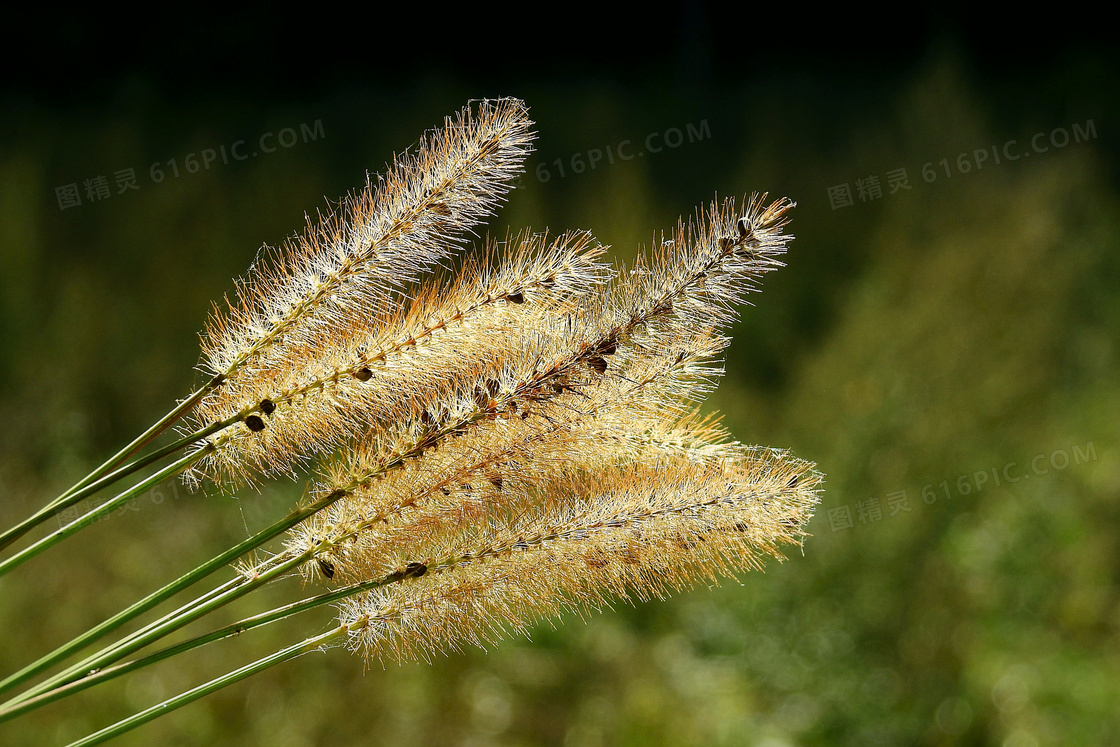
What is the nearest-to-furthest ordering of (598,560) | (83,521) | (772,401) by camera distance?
(83,521) < (598,560) < (772,401)

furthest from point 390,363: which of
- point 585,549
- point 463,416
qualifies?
point 585,549

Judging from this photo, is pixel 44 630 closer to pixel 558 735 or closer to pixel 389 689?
pixel 389 689

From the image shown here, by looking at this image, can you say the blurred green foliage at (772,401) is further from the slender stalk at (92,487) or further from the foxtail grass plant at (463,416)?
the slender stalk at (92,487)

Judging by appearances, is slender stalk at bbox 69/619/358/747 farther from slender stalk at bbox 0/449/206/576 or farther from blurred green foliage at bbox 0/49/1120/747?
blurred green foliage at bbox 0/49/1120/747

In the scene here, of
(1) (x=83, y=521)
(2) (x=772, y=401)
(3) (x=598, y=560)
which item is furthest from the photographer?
(2) (x=772, y=401)

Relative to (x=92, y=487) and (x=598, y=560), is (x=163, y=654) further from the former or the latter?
(x=598, y=560)

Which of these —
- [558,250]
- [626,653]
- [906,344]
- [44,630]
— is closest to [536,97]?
[906,344]

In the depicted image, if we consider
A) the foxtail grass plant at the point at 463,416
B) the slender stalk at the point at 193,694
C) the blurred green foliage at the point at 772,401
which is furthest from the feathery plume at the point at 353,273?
the blurred green foliage at the point at 772,401
